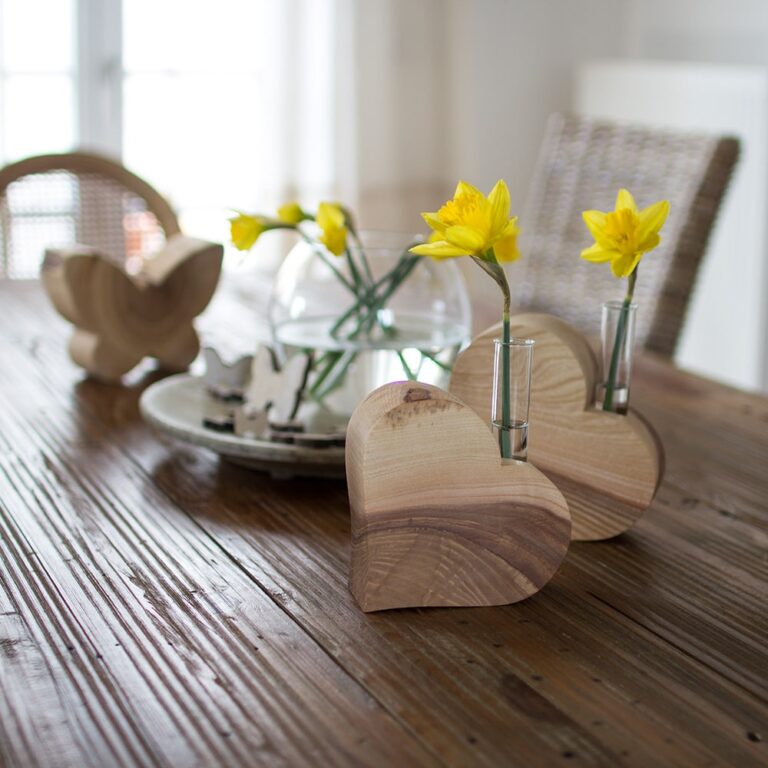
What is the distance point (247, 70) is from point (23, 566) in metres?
2.62

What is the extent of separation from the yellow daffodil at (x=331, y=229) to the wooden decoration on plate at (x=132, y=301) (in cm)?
34

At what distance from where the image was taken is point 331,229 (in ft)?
3.33

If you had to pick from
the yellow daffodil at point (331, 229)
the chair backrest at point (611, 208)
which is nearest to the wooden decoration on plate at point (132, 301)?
the yellow daffodil at point (331, 229)

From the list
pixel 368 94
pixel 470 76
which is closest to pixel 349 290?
pixel 368 94

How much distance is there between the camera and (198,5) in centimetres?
313

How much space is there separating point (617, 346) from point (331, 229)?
287 mm

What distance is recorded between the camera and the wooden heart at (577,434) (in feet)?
2.83

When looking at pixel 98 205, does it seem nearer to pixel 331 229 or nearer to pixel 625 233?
pixel 331 229

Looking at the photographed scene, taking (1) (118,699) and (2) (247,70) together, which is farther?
(2) (247,70)

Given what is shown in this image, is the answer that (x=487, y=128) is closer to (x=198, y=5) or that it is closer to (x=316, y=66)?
(x=316, y=66)

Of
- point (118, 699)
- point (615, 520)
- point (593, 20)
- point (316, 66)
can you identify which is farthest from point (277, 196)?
point (118, 699)

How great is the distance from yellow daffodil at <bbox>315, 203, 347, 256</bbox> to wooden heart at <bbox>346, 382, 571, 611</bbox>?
297mm

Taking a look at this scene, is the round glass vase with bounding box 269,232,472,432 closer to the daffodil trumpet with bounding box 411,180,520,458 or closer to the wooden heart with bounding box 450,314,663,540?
the wooden heart with bounding box 450,314,663,540

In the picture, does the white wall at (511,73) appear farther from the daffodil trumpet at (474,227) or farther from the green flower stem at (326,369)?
the daffodil trumpet at (474,227)
